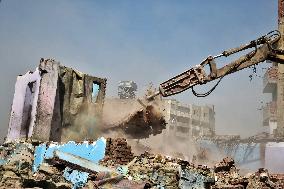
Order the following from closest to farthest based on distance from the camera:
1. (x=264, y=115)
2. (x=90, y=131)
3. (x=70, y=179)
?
(x=70, y=179) → (x=90, y=131) → (x=264, y=115)

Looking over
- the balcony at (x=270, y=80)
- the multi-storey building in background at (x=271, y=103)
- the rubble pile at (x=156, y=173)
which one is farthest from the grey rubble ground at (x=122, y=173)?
the balcony at (x=270, y=80)

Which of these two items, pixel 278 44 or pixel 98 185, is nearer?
pixel 98 185

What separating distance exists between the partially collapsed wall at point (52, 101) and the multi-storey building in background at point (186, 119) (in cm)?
3392

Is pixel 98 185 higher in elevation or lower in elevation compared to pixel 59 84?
lower

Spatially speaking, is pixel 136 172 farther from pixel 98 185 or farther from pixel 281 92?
pixel 281 92

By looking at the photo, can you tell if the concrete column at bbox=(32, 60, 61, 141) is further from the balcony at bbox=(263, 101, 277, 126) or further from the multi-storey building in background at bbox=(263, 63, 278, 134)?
the balcony at bbox=(263, 101, 277, 126)

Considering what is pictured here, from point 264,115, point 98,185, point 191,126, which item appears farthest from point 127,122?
point 191,126

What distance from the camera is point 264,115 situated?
44.4 meters

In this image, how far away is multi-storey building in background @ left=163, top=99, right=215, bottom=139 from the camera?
170ft

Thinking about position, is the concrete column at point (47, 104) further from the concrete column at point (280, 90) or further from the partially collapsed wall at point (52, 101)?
the concrete column at point (280, 90)

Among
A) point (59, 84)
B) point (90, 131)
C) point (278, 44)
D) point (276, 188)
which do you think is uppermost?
point (278, 44)

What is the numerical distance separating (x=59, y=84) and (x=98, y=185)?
26.4 ft

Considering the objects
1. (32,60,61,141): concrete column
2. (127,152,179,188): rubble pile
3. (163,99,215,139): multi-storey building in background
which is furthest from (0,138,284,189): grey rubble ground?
(163,99,215,139): multi-storey building in background

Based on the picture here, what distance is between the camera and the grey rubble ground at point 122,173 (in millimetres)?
8555
